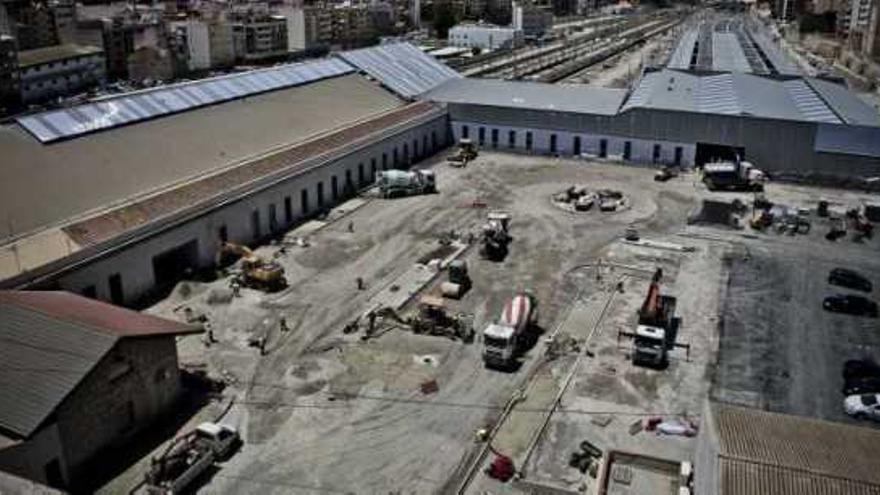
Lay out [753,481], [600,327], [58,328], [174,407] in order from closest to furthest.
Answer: [753,481] → [58,328] → [174,407] → [600,327]

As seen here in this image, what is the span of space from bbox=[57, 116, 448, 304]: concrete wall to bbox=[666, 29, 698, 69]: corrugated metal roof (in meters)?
49.6

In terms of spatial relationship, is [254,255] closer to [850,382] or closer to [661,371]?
[661,371]

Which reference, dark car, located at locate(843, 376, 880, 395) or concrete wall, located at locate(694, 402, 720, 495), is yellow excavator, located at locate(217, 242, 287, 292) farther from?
dark car, located at locate(843, 376, 880, 395)

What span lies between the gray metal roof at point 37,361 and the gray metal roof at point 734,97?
49899 mm

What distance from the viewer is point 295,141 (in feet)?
168

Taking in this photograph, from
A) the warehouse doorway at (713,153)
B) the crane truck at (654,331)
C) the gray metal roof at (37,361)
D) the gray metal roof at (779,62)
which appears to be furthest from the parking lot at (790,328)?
the gray metal roof at (779,62)

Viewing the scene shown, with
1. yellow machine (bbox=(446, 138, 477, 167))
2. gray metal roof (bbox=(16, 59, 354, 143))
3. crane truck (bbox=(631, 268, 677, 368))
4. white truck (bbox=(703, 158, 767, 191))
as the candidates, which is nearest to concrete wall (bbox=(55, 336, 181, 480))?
crane truck (bbox=(631, 268, 677, 368))

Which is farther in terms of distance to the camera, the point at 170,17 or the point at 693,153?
the point at 170,17

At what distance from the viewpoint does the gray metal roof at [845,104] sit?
195ft

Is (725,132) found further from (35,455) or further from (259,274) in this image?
(35,455)

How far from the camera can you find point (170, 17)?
142125mm

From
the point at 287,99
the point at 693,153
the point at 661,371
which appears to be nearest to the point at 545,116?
the point at 693,153

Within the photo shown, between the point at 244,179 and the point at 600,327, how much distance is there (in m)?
22.2

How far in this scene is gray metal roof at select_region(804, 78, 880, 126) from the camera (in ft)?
195
